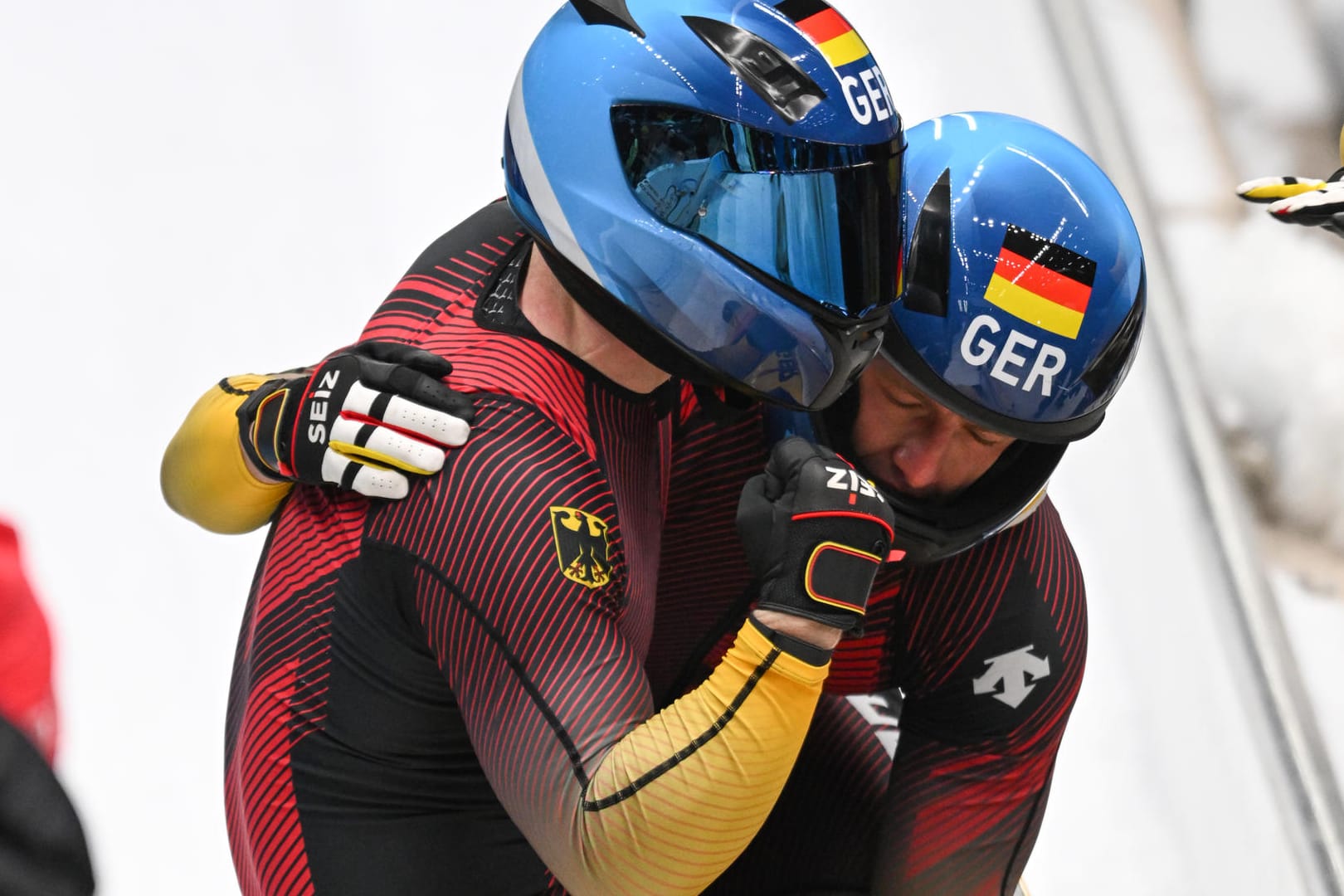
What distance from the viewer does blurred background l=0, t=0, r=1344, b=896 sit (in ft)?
10.6

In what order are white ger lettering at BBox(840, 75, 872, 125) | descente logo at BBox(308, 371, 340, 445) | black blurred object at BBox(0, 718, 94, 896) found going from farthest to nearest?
descente logo at BBox(308, 371, 340, 445) < white ger lettering at BBox(840, 75, 872, 125) < black blurred object at BBox(0, 718, 94, 896)

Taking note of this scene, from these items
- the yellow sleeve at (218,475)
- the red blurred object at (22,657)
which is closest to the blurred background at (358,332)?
the yellow sleeve at (218,475)

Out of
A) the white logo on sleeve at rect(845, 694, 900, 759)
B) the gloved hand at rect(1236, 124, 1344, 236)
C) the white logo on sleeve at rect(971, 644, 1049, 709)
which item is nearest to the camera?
the white logo on sleeve at rect(971, 644, 1049, 709)

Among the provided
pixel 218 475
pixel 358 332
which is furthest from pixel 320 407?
pixel 358 332

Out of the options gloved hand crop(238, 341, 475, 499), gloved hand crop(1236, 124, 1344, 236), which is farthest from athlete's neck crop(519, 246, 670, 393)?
gloved hand crop(1236, 124, 1344, 236)

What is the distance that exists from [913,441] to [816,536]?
41cm

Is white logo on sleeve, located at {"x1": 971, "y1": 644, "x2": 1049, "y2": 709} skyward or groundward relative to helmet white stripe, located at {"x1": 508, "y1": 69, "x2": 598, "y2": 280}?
groundward

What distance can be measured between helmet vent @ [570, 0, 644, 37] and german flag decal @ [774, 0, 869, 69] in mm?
162

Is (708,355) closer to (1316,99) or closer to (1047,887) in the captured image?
(1047,887)

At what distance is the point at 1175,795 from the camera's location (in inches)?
144

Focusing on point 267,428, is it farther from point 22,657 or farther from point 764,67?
point 22,657

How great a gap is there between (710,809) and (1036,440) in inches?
25.5

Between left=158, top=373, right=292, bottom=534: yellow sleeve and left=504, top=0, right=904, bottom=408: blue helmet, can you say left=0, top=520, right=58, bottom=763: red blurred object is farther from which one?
left=158, top=373, right=292, bottom=534: yellow sleeve

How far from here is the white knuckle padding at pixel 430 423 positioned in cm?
176
